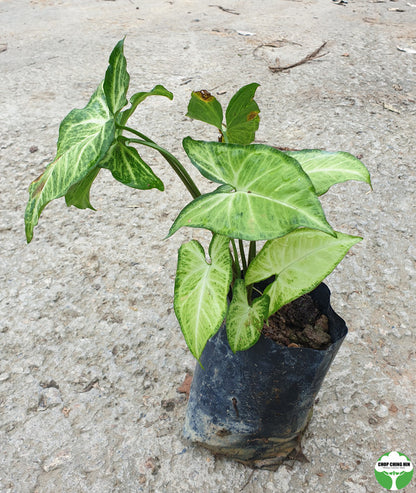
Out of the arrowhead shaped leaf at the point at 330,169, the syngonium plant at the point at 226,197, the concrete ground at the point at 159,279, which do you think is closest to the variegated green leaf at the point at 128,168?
the syngonium plant at the point at 226,197

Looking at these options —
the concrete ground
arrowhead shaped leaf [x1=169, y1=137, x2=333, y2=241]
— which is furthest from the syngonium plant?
the concrete ground

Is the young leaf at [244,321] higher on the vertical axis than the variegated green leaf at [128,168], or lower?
lower

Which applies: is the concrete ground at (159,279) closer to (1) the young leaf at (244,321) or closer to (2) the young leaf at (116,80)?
(1) the young leaf at (244,321)

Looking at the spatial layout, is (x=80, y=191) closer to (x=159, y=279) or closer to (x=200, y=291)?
(x=200, y=291)

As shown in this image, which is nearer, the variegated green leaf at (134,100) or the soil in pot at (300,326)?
the variegated green leaf at (134,100)

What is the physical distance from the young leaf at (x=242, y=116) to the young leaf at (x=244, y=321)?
12.0 inches

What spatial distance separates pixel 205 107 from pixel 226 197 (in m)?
0.25

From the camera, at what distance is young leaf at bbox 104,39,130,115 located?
26.5 inches

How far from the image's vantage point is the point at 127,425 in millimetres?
1068

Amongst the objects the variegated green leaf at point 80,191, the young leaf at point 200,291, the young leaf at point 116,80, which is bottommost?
the young leaf at point 200,291

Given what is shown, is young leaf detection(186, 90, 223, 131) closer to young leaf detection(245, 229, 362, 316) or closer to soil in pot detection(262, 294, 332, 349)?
young leaf detection(245, 229, 362, 316)

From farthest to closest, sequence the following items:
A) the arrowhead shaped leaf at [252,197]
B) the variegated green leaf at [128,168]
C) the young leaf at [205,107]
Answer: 1. the young leaf at [205,107]
2. the variegated green leaf at [128,168]
3. the arrowhead shaped leaf at [252,197]

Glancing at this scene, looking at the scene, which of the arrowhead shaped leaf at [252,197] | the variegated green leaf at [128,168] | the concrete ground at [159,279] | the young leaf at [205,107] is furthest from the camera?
the concrete ground at [159,279]

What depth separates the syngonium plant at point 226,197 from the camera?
22.7 inches
